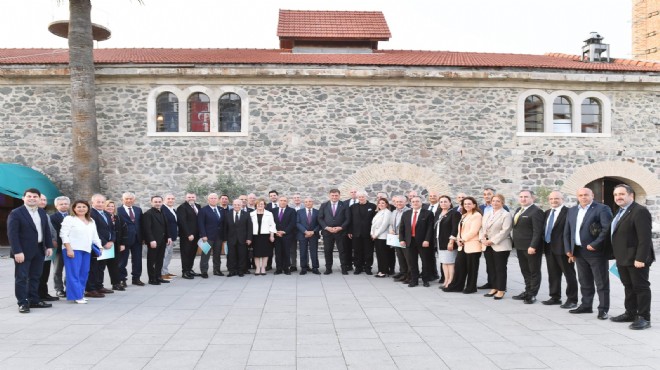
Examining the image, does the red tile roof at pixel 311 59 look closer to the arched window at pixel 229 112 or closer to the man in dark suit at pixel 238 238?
the arched window at pixel 229 112

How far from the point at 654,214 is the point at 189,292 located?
1372 centimetres

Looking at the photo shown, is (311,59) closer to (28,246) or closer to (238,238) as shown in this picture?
(238,238)

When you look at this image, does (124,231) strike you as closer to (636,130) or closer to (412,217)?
(412,217)

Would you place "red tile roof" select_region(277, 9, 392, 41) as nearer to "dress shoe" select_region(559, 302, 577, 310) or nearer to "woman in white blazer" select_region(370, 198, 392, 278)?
"woman in white blazer" select_region(370, 198, 392, 278)

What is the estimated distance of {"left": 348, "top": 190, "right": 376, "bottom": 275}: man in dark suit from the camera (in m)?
10.6

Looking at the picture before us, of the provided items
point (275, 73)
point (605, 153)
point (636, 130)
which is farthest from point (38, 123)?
point (636, 130)

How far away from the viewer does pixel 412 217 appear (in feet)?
30.8

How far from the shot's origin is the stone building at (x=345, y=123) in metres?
14.4

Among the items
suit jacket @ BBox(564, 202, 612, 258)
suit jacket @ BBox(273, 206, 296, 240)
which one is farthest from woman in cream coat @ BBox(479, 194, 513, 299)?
suit jacket @ BBox(273, 206, 296, 240)

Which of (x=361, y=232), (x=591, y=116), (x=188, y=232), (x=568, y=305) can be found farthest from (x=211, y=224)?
(x=591, y=116)

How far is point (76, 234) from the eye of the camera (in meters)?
7.43

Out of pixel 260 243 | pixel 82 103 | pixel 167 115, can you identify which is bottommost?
pixel 260 243

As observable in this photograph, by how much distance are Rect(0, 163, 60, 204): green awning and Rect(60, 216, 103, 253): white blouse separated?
6279 millimetres

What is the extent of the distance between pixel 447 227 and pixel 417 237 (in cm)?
67
